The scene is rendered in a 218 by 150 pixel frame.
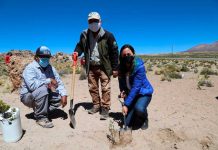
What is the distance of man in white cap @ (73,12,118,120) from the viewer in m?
5.56

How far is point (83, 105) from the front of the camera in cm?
702

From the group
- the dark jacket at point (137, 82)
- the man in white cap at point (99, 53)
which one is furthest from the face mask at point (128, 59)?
the man in white cap at point (99, 53)

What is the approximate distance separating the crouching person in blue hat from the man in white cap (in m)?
0.80

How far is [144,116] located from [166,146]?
2.55ft

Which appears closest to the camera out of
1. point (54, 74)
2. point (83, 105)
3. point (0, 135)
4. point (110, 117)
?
point (0, 135)

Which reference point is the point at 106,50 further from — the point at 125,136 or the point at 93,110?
the point at 125,136

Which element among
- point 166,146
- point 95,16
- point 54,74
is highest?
point 95,16

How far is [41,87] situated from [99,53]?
53.1 inches

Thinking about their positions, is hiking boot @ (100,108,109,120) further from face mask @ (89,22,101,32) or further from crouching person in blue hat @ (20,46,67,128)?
face mask @ (89,22,101,32)

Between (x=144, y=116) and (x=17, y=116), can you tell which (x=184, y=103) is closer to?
(x=144, y=116)

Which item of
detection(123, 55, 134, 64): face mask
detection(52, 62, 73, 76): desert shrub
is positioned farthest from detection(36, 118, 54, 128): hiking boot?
detection(52, 62, 73, 76): desert shrub

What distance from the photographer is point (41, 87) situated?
17.0ft

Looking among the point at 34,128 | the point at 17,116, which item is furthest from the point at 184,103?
the point at 17,116

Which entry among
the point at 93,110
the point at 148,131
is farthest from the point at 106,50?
the point at 148,131
